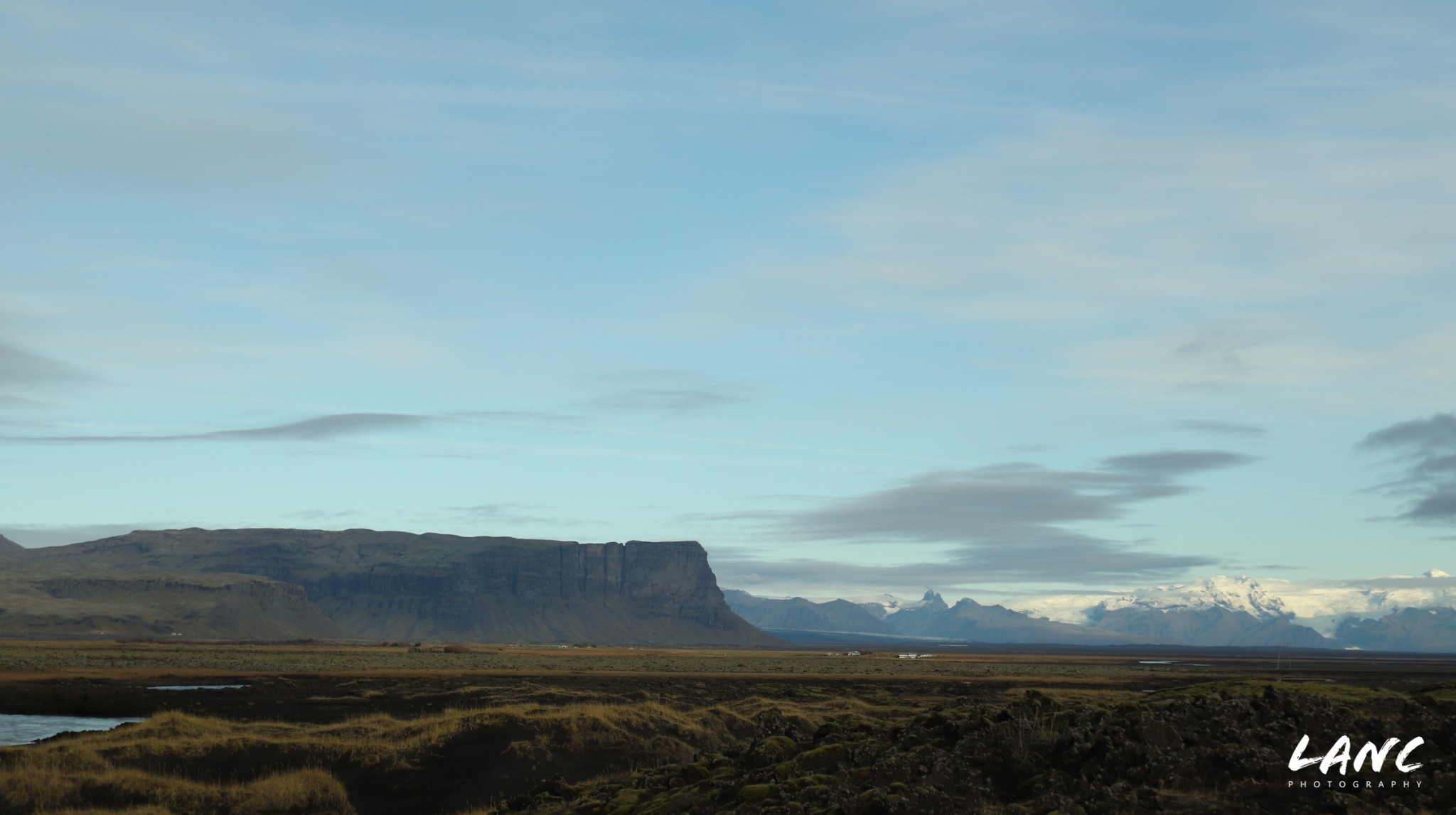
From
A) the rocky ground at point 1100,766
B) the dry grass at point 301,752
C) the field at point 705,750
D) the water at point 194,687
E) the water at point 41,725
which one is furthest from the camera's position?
the water at point 194,687

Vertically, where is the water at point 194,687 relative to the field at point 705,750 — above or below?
Answer: below

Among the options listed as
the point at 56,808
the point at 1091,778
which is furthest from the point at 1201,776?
the point at 56,808

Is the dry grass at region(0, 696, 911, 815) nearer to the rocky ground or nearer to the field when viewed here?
the field

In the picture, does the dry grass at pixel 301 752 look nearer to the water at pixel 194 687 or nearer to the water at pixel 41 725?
the water at pixel 41 725

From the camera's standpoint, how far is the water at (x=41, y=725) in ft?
152

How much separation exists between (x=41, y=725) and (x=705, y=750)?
1315 inches

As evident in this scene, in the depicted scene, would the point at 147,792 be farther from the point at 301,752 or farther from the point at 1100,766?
the point at 1100,766

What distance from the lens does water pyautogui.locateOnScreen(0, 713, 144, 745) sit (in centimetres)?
4644

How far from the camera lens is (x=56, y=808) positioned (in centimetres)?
2897

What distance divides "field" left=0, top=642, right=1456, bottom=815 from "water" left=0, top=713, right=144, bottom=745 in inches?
103

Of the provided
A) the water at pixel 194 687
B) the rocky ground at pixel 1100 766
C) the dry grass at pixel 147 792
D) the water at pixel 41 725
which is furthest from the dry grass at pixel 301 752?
the water at pixel 194 687

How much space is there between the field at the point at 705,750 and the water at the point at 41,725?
262 cm

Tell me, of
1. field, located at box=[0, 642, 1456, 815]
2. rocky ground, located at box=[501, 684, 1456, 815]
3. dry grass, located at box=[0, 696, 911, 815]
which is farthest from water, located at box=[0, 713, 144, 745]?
rocky ground, located at box=[501, 684, 1456, 815]

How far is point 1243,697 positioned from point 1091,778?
244 inches
